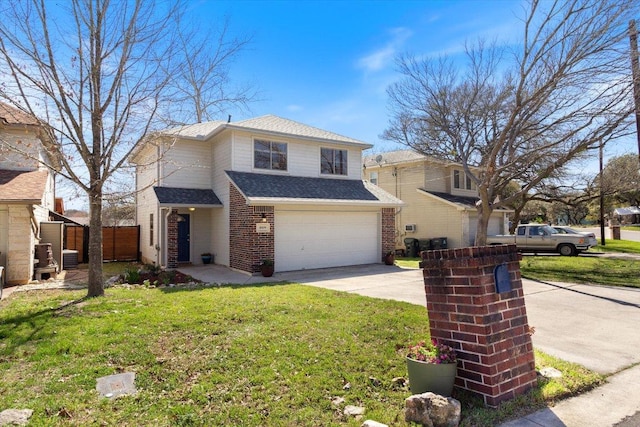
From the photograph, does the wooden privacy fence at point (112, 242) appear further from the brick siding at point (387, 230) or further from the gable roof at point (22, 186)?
the brick siding at point (387, 230)

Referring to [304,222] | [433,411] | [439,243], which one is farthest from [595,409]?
[439,243]

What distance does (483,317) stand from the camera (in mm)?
3516

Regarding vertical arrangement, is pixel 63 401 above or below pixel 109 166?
below

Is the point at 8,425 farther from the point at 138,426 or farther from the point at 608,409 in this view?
the point at 608,409

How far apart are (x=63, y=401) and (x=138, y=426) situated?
3.26 ft

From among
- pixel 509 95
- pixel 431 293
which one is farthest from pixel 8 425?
pixel 509 95

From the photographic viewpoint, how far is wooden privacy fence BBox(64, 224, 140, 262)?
56.4ft

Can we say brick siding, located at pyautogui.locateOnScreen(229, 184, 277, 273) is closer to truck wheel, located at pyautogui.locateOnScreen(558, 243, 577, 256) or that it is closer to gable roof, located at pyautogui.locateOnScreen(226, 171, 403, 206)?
gable roof, located at pyautogui.locateOnScreen(226, 171, 403, 206)

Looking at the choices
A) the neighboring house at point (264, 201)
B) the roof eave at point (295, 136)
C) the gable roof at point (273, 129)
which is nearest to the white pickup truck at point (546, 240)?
the neighboring house at point (264, 201)

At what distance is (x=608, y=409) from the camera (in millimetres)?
3576

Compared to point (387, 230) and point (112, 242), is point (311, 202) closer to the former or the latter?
point (387, 230)

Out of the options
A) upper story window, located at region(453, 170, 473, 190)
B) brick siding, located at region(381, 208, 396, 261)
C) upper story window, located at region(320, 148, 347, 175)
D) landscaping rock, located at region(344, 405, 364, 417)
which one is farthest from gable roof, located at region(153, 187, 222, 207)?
upper story window, located at region(453, 170, 473, 190)

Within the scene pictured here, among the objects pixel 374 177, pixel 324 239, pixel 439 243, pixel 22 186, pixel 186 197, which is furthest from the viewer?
pixel 374 177

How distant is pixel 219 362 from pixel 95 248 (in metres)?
5.26
